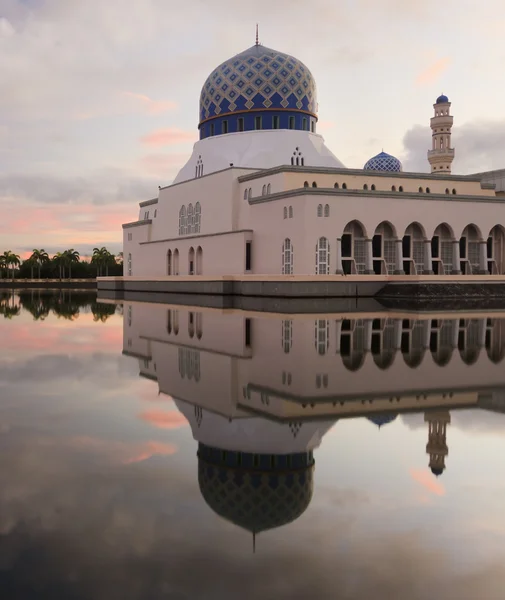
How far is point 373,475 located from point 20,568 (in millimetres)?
2138

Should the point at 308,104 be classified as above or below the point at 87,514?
above

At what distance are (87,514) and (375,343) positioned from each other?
27.6 ft

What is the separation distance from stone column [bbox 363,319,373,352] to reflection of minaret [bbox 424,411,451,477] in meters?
4.47

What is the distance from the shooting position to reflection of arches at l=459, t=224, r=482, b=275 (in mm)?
34094

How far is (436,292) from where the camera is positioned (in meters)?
25.9

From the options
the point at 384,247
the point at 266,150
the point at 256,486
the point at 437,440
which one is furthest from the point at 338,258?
the point at 256,486

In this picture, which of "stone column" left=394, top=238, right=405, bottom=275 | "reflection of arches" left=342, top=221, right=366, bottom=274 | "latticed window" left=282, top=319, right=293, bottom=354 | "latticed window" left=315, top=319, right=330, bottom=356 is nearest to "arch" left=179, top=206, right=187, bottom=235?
"reflection of arches" left=342, top=221, right=366, bottom=274

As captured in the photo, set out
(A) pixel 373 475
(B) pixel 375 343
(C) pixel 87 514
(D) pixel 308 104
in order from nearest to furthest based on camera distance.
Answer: (C) pixel 87 514
(A) pixel 373 475
(B) pixel 375 343
(D) pixel 308 104

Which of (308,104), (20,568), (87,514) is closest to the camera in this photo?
(20,568)

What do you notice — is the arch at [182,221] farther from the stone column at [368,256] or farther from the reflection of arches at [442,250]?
the reflection of arches at [442,250]

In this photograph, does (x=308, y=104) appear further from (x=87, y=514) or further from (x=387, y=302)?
(x=87, y=514)

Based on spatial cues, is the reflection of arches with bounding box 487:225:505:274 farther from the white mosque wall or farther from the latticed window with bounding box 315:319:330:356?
the latticed window with bounding box 315:319:330:356

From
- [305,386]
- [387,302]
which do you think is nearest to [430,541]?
[305,386]

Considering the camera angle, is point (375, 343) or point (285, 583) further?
point (375, 343)
